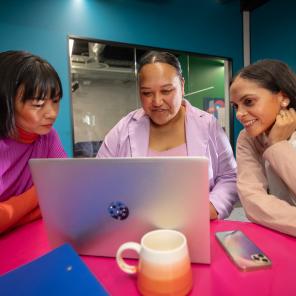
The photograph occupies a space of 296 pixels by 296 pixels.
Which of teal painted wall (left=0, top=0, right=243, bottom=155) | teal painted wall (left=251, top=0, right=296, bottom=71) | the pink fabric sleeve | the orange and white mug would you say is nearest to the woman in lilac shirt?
the pink fabric sleeve

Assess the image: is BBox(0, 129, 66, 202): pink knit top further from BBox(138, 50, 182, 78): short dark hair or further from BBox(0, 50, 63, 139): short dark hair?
BBox(138, 50, 182, 78): short dark hair

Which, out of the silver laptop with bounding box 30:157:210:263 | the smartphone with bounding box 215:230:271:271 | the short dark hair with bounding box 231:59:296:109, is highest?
the short dark hair with bounding box 231:59:296:109

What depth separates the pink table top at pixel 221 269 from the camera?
1.60 feet

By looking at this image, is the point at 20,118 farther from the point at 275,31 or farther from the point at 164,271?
the point at 275,31

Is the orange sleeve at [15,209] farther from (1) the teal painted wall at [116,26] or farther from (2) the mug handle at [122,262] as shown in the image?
(1) the teal painted wall at [116,26]

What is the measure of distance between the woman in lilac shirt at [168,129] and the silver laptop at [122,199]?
0.56 meters

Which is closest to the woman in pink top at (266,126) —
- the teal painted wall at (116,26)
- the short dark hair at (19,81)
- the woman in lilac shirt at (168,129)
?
the woman in lilac shirt at (168,129)

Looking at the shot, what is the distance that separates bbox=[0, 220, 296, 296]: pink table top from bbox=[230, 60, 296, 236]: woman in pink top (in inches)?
7.6

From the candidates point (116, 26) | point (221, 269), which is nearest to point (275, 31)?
point (116, 26)

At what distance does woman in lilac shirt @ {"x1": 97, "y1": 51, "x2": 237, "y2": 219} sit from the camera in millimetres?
1180

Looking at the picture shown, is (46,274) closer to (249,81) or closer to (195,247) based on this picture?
(195,247)

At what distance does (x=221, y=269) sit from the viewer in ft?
1.80

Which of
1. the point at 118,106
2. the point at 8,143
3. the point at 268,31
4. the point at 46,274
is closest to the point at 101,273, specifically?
the point at 46,274

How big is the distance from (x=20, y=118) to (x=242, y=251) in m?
0.85
